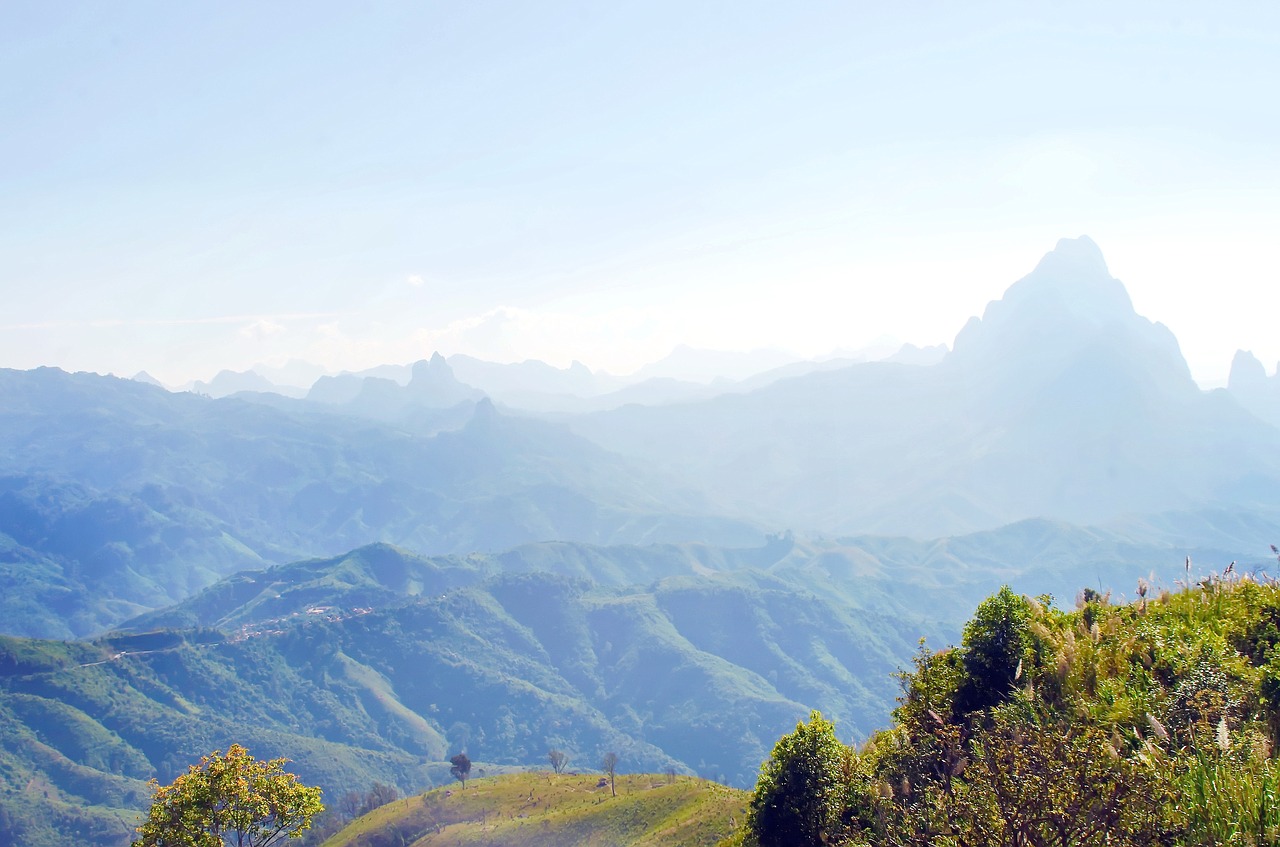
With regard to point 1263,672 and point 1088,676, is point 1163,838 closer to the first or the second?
point 1263,672

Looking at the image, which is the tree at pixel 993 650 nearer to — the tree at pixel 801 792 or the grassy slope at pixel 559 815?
the tree at pixel 801 792

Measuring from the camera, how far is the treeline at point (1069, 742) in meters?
15.3

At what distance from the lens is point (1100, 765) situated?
653 inches

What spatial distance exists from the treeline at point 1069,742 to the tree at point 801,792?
0.05 m

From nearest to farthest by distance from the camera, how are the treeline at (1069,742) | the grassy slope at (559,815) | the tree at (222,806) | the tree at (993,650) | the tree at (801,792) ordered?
1. the treeline at (1069,742)
2. the tree at (993,650)
3. the tree at (801,792)
4. the tree at (222,806)
5. the grassy slope at (559,815)

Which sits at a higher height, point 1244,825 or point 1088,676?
point 1088,676

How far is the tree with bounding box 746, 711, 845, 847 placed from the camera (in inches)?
1104

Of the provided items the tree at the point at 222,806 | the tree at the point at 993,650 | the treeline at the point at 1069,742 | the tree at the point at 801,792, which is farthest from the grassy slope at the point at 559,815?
the tree at the point at 993,650

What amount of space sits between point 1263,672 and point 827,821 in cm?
1388

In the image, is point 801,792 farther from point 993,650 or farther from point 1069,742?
point 1069,742

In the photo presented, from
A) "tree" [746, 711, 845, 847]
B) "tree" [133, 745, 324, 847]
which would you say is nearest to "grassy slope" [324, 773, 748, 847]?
"tree" [133, 745, 324, 847]

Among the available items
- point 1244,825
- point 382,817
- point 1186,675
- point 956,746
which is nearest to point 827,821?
point 956,746

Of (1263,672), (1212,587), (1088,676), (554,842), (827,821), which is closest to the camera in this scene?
(1263,672)

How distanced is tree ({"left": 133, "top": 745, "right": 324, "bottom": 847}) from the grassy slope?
197ft
